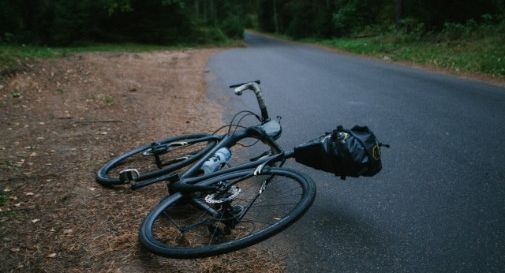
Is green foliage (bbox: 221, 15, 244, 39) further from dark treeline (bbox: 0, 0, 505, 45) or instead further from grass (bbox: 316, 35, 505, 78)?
grass (bbox: 316, 35, 505, 78)

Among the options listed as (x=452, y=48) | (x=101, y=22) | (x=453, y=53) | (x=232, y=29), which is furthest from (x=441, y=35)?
(x=232, y=29)

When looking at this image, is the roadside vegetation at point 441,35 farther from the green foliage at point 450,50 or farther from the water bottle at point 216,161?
the water bottle at point 216,161

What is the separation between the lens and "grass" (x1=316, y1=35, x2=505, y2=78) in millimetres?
12688

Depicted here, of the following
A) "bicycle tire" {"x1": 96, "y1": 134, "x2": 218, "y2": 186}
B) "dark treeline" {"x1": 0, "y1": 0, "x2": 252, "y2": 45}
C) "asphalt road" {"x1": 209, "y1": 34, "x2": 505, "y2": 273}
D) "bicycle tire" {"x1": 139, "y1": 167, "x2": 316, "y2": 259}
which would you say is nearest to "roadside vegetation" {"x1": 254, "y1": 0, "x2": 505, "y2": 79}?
"asphalt road" {"x1": 209, "y1": 34, "x2": 505, "y2": 273}

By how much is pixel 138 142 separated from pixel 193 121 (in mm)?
1542

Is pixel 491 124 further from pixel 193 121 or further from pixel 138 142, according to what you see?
pixel 138 142

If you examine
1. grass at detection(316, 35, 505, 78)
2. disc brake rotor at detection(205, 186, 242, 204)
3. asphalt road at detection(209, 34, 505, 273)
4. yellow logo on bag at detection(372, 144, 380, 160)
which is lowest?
asphalt road at detection(209, 34, 505, 273)

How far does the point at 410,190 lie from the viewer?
4.39 meters

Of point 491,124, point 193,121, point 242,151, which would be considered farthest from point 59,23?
point 491,124

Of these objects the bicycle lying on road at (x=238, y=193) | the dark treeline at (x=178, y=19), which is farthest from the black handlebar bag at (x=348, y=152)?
the dark treeline at (x=178, y=19)

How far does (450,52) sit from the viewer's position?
1602 cm

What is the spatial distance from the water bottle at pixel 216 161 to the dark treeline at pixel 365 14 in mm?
19172

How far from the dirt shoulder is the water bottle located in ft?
2.76

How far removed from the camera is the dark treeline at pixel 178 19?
20.3 m
